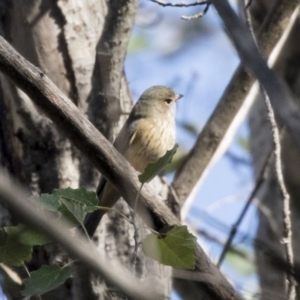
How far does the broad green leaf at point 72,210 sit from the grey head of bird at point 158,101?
8.46ft

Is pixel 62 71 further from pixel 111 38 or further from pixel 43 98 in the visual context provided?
pixel 43 98

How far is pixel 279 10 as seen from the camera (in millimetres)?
4258

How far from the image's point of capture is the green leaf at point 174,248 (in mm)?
2494

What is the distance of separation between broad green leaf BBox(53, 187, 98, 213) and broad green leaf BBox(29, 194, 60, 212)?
2 cm

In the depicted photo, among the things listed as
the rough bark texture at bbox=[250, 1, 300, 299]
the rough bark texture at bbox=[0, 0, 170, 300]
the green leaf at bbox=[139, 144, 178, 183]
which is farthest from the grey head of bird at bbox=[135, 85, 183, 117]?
the green leaf at bbox=[139, 144, 178, 183]

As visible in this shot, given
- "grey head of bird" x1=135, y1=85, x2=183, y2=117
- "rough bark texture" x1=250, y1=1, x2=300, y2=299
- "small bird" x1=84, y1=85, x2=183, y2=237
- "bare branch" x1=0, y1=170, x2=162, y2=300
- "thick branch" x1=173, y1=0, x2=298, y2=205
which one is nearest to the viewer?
"bare branch" x1=0, y1=170, x2=162, y2=300

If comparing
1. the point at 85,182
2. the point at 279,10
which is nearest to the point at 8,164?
the point at 85,182

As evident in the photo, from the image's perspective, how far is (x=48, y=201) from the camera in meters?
2.48

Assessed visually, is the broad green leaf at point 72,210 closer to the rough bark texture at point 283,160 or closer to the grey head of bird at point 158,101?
the grey head of bird at point 158,101

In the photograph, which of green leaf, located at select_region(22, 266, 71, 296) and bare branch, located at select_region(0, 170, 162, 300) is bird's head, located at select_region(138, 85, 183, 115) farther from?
bare branch, located at select_region(0, 170, 162, 300)

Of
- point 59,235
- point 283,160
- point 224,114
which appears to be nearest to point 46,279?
point 59,235

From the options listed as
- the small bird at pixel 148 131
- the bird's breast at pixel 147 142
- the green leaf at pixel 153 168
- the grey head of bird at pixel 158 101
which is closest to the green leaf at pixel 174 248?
the green leaf at pixel 153 168

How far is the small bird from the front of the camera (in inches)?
178

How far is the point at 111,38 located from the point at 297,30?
10.0ft
